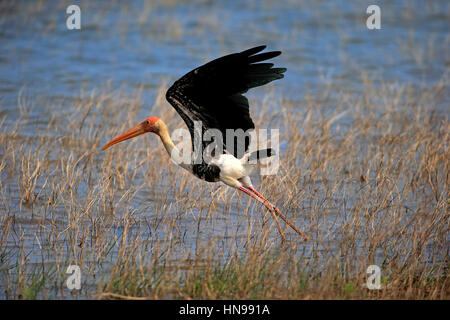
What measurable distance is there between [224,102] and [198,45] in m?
9.87

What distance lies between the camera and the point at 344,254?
18.7 feet

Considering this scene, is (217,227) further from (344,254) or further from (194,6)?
(194,6)

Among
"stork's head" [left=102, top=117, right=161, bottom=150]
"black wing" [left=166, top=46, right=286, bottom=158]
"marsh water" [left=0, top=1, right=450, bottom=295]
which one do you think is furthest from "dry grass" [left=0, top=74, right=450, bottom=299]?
"marsh water" [left=0, top=1, right=450, bottom=295]

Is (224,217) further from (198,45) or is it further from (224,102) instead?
(198,45)

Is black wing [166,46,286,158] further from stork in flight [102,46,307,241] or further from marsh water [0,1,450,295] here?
marsh water [0,1,450,295]

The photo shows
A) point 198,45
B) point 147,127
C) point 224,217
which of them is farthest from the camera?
point 198,45

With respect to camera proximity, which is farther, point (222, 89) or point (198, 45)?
point (198, 45)

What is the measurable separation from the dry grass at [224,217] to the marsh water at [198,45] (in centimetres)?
159

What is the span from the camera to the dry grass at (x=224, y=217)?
16.3 ft

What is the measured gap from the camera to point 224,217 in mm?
6758

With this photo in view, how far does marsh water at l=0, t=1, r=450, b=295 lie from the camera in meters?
12.1

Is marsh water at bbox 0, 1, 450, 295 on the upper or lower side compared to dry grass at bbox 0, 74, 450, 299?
upper

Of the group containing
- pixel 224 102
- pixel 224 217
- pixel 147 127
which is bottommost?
pixel 224 217

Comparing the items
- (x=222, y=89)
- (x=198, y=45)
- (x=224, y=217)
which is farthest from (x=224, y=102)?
(x=198, y=45)
